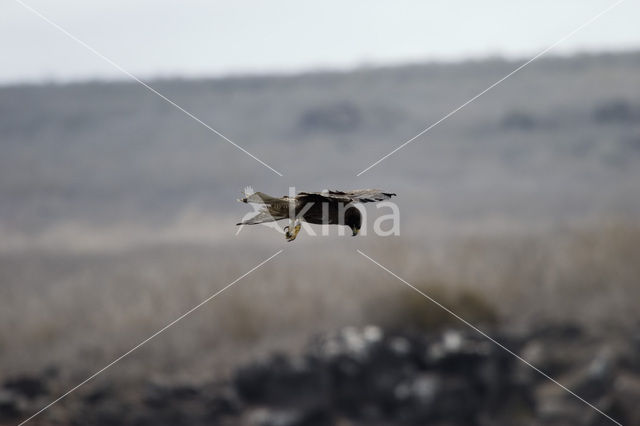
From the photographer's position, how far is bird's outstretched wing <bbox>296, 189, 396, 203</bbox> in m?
2.63

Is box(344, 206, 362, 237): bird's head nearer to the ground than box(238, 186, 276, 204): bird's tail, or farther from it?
nearer to the ground

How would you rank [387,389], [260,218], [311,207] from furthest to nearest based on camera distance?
[387,389] → [311,207] → [260,218]

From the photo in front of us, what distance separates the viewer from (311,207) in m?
2.67

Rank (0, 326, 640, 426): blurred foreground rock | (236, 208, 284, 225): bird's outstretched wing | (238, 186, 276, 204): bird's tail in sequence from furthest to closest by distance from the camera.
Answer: (0, 326, 640, 426): blurred foreground rock
(238, 186, 276, 204): bird's tail
(236, 208, 284, 225): bird's outstretched wing

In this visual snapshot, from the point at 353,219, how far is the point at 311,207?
0.46 ft

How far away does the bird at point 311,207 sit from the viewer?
2.60 meters

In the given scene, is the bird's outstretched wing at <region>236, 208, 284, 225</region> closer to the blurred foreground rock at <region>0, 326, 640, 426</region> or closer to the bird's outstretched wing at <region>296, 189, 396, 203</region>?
the bird's outstretched wing at <region>296, 189, 396, 203</region>

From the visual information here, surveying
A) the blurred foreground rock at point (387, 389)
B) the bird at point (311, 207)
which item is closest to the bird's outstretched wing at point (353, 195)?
the bird at point (311, 207)

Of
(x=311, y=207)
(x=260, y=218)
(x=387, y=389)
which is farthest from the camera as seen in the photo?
(x=387, y=389)

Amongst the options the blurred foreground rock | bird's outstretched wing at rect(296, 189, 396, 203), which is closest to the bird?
bird's outstretched wing at rect(296, 189, 396, 203)

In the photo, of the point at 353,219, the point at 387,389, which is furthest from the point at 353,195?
the point at 387,389

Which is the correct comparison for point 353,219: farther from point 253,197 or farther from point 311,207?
point 253,197

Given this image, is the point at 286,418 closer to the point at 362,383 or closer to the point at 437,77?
the point at 362,383

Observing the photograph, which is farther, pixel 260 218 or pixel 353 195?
pixel 353 195
